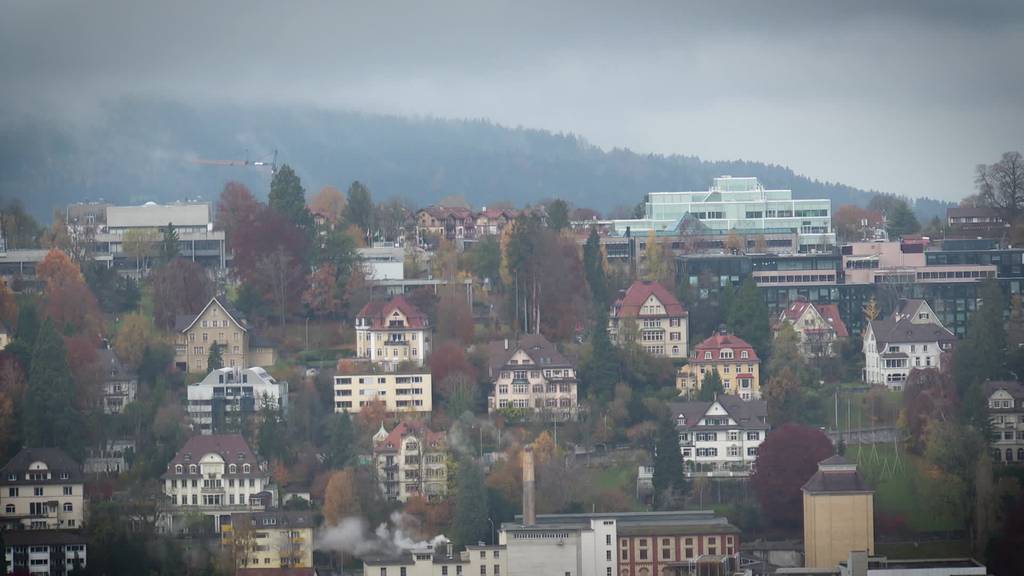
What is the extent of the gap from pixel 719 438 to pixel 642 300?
20.6 ft

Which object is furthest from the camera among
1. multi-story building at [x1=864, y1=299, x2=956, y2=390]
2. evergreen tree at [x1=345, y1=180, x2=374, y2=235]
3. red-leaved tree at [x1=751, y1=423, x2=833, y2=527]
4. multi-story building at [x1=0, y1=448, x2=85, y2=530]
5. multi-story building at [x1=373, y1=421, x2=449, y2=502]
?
evergreen tree at [x1=345, y1=180, x2=374, y2=235]

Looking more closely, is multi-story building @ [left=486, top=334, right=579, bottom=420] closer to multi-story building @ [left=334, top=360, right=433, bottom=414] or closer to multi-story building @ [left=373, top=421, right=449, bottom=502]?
multi-story building @ [left=334, top=360, right=433, bottom=414]

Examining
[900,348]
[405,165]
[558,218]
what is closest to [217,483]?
[900,348]

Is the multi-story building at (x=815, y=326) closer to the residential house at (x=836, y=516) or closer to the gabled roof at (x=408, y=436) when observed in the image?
the residential house at (x=836, y=516)

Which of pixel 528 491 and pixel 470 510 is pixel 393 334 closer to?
pixel 528 491

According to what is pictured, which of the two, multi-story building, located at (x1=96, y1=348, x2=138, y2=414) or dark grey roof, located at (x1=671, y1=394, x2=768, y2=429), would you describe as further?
multi-story building, located at (x1=96, y1=348, x2=138, y2=414)

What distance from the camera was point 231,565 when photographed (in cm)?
3816

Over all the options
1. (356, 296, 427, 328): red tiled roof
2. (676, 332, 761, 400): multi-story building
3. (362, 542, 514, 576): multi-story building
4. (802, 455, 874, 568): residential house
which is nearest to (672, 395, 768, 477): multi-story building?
(676, 332, 761, 400): multi-story building

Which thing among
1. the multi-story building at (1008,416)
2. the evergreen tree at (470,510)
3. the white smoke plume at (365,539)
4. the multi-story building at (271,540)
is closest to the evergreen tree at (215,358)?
the multi-story building at (271,540)

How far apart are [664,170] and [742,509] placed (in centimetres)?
8786

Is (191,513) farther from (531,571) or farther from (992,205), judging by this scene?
(992,205)

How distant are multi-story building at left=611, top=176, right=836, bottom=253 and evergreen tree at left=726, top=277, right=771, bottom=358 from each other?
11586mm

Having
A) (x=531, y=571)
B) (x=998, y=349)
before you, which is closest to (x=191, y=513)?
(x=531, y=571)

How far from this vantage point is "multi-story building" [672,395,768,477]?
139 ft
